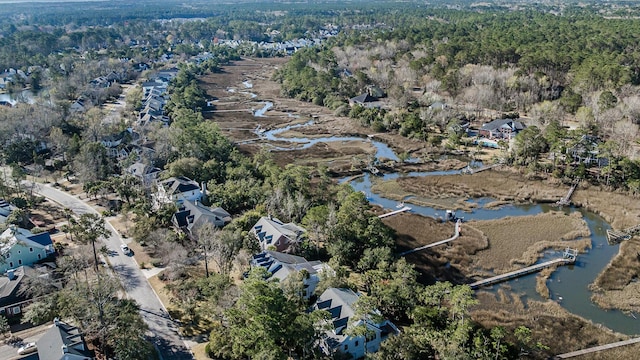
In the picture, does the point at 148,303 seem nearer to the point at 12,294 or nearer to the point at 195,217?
the point at 12,294

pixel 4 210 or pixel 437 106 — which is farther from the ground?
pixel 437 106

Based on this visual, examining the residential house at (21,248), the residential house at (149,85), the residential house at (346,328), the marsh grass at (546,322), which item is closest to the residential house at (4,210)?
the residential house at (21,248)

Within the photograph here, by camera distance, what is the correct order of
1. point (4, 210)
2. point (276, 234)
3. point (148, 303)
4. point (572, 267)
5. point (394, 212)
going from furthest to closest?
1. point (394, 212)
2. point (4, 210)
3. point (572, 267)
4. point (276, 234)
5. point (148, 303)

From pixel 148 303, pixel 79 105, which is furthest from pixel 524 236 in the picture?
pixel 79 105

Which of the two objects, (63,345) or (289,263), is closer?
(63,345)

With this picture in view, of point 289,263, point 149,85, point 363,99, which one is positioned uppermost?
point 149,85

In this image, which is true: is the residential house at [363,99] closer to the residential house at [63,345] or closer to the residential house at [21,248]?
the residential house at [21,248]

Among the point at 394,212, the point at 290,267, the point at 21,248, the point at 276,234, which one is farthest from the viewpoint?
the point at 394,212

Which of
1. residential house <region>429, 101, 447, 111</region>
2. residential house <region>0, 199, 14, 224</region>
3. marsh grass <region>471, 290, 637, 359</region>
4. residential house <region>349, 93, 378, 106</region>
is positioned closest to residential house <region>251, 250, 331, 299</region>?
marsh grass <region>471, 290, 637, 359</region>
